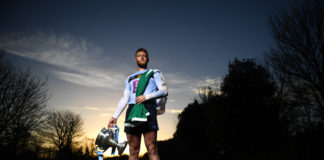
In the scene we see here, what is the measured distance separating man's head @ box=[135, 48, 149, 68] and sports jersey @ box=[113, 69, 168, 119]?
13cm

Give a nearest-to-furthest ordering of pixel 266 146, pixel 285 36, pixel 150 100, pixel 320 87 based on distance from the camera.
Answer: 1. pixel 150 100
2. pixel 320 87
3. pixel 285 36
4. pixel 266 146

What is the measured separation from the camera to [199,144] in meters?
24.4

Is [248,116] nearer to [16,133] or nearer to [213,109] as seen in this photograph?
[213,109]

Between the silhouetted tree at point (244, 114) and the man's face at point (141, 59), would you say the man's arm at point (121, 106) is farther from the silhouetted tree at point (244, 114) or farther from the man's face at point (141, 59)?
the silhouetted tree at point (244, 114)

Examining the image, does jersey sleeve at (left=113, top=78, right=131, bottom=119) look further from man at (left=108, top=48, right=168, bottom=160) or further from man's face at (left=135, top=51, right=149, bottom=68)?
man's face at (left=135, top=51, right=149, bottom=68)

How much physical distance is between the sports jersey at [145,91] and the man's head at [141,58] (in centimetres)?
13

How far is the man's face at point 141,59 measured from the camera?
10.5 feet

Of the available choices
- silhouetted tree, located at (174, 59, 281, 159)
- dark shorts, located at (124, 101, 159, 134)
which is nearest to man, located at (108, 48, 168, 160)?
dark shorts, located at (124, 101, 159, 134)

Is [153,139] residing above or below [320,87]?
below

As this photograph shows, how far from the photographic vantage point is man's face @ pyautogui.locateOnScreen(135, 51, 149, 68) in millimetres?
3193

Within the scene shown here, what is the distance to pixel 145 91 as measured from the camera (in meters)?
2.99

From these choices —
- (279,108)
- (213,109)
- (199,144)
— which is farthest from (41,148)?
(279,108)

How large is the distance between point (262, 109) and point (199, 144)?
1063 centimetres

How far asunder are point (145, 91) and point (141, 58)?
0.57 metres
